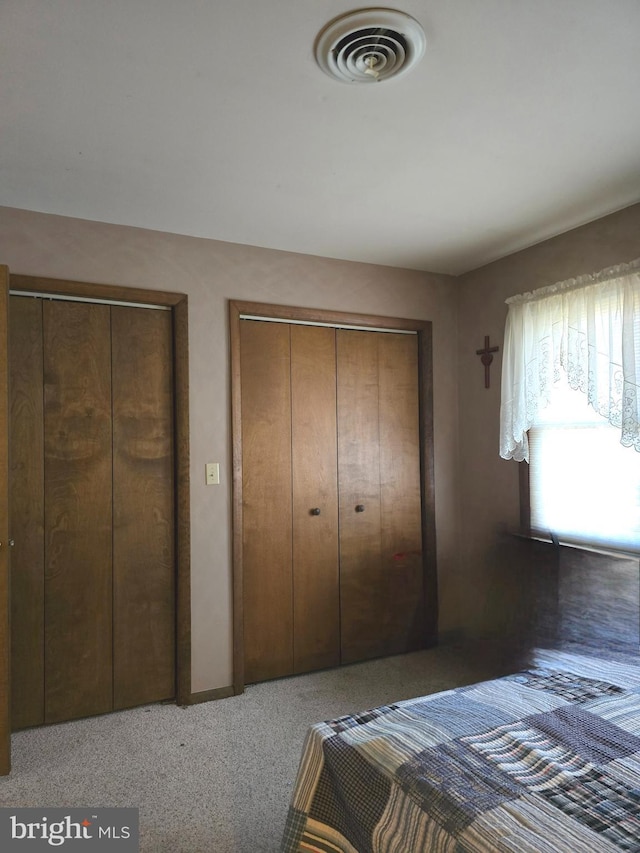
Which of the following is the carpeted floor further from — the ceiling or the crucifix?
the ceiling

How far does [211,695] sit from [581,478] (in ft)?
7.37

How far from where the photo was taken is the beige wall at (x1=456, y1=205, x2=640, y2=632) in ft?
10.1

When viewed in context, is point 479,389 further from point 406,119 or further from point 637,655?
point 406,119

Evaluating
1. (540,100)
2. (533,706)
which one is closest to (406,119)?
(540,100)

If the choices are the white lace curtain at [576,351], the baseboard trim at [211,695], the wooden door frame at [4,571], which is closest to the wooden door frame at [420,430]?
the baseboard trim at [211,695]

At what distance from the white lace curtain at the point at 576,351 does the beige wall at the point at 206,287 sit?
35.8 inches

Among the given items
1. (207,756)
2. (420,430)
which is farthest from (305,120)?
(207,756)

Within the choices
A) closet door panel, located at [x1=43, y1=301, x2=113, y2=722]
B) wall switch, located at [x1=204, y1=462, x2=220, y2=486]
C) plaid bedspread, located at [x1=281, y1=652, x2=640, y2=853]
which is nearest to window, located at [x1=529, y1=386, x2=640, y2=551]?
plaid bedspread, located at [x1=281, y1=652, x2=640, y2=853]

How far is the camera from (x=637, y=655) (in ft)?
7.98

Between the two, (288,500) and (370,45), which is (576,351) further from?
(370,45)

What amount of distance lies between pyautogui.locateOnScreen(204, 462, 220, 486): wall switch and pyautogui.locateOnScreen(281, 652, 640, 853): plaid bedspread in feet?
5.22

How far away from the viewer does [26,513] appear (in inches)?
105

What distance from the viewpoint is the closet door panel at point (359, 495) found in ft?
11.3

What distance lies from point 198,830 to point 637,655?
1.88 meters
